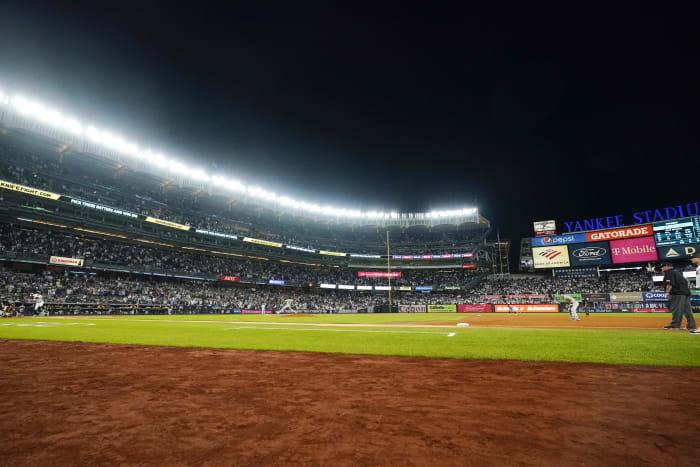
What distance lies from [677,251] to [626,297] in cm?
1305

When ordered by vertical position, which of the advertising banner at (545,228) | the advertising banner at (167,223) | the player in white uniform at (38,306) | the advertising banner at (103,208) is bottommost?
the player in white uniform at (38,306)

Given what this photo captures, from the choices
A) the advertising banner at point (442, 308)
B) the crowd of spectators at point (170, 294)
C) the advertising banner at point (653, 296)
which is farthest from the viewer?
the advertising banner at point (442, 308)

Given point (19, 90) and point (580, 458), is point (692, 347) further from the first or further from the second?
point (19, 90)

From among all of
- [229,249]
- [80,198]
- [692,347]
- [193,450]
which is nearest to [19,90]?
[80,198]

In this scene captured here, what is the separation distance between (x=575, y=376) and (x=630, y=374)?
31.6 inches

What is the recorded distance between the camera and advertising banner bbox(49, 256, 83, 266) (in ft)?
104

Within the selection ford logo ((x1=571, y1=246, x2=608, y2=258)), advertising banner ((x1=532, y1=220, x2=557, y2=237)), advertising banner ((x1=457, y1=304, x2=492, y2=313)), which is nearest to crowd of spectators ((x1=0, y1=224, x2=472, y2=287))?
advertising banner ((x1=532, y1=220, x2=557, y2=237))

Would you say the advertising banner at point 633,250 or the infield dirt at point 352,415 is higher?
the advertising banner at point 633,250

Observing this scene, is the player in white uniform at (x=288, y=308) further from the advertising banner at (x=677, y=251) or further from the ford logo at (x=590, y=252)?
the advertising banner at (x=677, y=251)

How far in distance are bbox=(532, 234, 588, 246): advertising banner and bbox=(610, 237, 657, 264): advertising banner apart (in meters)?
3.73

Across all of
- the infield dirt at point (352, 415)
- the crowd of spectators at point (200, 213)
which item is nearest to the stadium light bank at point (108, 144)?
the crowd of spectators at point (200, 213)

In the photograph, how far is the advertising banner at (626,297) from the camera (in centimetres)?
3647

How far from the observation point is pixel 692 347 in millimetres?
6430

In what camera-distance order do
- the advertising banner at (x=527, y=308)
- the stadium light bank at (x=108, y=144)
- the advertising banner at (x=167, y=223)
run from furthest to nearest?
the advertising banner at (x=167, y=223)
the advertising banner at (x=527, y=308)
the stadium light bank at (x=108, y=144)
